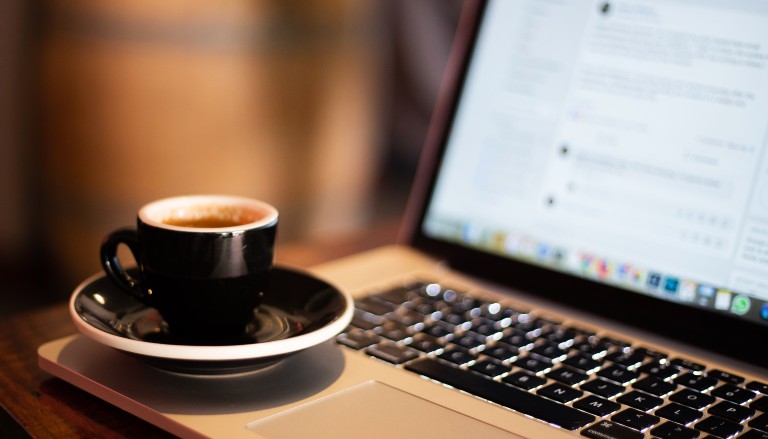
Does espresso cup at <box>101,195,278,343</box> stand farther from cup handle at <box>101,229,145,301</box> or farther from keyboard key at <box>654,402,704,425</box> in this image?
keyboard key at <box>654,402,704,425</box>

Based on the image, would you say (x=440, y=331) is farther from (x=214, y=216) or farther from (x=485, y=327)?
(x=214, y=216)

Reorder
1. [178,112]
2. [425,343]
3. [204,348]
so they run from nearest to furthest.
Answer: [204,348]
[425,343]
[178,112]

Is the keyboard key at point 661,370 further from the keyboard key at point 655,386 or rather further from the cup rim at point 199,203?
the cup rim at point 199,203

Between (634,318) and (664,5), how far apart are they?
0.21 metres

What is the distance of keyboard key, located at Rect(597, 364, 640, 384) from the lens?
44 centimetres

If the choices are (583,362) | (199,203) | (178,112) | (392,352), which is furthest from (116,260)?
(178,112)

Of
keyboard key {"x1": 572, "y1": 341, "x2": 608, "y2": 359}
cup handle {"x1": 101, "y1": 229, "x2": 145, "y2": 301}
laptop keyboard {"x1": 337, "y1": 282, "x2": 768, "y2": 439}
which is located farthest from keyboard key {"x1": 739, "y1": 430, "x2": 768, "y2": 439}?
cup handle {"x1": 101, "y1": 229, "x2": 145, "y2": 301}

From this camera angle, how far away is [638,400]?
42 centimetres

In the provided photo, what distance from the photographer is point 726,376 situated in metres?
0.45

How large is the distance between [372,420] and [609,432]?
112mm

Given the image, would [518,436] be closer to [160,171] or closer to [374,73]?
[160,171]

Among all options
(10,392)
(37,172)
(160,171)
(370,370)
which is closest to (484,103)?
(370,370)

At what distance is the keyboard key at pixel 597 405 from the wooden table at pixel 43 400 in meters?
0.21

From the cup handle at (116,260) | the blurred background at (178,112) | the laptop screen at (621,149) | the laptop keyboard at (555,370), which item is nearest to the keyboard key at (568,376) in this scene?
the laptop keyboard at (555,370)
